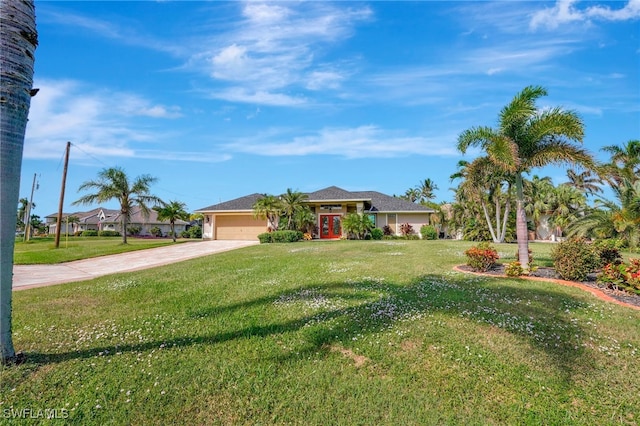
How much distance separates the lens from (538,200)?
36406 millimetres

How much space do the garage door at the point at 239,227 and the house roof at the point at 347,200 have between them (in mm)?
1138

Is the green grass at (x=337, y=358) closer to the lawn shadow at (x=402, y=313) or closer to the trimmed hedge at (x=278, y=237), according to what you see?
the lawn shadow at (x=402, y=313)

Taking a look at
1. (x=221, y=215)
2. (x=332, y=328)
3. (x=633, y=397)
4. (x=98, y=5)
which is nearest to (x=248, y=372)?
(x=332, y=328)

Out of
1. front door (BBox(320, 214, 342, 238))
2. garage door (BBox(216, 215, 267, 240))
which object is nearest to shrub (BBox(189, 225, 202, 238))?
garage door (BBox(216, 215, 267, 240))

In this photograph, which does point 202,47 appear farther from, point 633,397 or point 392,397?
point 633,397

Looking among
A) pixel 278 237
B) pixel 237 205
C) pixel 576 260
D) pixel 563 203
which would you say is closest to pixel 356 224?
pixel 278 237

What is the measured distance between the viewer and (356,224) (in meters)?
28.9

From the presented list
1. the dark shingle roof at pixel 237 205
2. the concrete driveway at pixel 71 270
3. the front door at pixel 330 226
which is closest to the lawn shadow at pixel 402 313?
the concrete driveway at pixel 71 270

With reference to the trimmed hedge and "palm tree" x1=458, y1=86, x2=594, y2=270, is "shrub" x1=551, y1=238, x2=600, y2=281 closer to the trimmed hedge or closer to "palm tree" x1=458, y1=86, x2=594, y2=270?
"palm tree" x1=458, y1=86, x2=594, y2=270

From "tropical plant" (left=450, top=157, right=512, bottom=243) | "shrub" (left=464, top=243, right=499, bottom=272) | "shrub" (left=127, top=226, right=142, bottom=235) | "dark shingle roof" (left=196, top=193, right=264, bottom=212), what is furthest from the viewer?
"shrub" (left=127, top=226, right=142, bottom=235)

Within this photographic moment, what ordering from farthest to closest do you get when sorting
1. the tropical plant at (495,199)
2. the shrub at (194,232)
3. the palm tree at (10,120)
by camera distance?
the shrub at (194,232)
the tropical plant at (495,199)
the palm tree at (10,120)

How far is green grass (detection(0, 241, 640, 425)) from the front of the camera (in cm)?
411

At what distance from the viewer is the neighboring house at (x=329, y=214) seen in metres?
32.1

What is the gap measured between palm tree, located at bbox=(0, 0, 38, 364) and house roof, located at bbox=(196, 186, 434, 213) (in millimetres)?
26826
